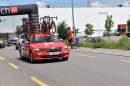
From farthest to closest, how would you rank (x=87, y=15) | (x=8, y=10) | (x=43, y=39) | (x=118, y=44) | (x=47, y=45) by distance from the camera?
(x=87, y=15) < (x=8, y=10) < (x=118, y=44) < (x=43, y=39) < (x=47, y=45)

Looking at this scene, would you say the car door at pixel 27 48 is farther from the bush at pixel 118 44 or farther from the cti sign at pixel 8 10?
the cti sign at pixel 8 10

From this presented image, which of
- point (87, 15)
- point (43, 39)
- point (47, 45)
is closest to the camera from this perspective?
point (47, 45)

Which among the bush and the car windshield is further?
the bush

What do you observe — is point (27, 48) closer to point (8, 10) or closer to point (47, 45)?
point (47, 45)

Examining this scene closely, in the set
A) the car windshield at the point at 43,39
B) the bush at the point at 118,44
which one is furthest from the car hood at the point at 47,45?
the bush at the point at 118,44

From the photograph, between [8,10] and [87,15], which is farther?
[87,15]

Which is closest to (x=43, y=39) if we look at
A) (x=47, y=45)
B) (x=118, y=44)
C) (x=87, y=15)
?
(x=47, y=45)

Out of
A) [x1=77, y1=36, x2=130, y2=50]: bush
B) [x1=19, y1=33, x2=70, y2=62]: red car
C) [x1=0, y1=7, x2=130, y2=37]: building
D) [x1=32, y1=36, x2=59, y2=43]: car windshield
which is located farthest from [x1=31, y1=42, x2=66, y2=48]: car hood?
[x1=0, y1=7, x2=130, y2=37]: building

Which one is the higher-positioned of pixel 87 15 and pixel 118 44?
pixel 87 15

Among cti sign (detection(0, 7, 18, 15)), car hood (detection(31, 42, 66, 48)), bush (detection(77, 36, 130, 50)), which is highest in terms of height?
cti sign (detection(0, 7, 18, 15))

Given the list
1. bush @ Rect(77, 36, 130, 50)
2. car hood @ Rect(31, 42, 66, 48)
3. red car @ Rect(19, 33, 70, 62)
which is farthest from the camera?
bush @ Rect(77, 36, 130, 50)

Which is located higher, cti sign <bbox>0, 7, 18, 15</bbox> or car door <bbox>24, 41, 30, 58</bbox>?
cti sign <bbox>0, 7, 18, 15</bbox>

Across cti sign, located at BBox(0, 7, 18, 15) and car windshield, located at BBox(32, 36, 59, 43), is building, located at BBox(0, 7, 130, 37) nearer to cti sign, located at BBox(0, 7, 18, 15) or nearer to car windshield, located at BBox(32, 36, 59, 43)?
cti sign, located at BBox(0, 7, 18, 15)

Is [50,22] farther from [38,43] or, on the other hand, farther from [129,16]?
[129,16]
